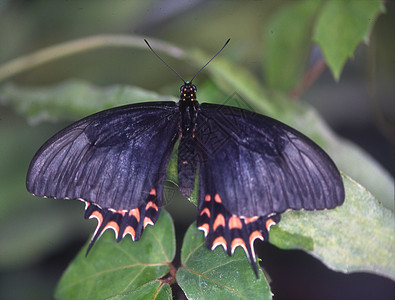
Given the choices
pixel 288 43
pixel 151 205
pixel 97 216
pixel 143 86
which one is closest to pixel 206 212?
pixel 151 205

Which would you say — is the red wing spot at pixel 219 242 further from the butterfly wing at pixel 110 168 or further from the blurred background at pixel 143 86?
the blurred background at pixel 143 86

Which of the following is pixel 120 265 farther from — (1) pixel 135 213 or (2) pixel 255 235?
(2) pixel 255 235

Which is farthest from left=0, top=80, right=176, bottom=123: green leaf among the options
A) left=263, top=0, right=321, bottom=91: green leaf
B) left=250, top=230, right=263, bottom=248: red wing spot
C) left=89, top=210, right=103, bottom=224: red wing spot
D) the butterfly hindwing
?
left=263, top=0, right=321, bottom=91: green leaf

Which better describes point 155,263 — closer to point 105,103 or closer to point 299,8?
point 105,103

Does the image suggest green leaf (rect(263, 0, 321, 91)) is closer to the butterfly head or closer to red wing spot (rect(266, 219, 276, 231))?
the butterfly head

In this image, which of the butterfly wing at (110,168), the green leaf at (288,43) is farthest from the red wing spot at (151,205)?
the green leaf at (288,43)

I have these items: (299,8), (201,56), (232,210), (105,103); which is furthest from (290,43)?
(232,210)

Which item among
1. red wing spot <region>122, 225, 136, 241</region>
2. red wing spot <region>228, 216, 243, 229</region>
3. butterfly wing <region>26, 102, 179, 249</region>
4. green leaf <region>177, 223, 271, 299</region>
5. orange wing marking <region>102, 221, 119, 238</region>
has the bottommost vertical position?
green leaf <region>177, 223, 271, 299</region>
